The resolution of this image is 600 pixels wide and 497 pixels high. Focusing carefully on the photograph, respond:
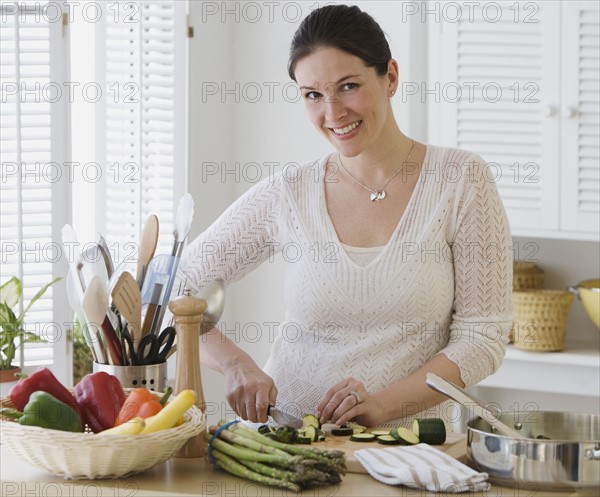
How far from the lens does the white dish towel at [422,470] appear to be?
60.7 inches

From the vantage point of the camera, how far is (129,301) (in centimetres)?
182

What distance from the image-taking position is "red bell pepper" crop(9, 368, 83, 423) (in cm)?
167

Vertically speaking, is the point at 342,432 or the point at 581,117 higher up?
the point at 581,117

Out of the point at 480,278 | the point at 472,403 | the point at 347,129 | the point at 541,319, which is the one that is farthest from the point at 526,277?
the point at 472,403

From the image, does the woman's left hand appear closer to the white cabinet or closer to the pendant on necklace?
the pendant on necklace

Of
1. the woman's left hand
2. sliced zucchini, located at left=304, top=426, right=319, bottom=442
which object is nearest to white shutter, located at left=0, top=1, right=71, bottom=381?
the woman's left hand

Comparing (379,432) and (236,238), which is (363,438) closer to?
(379,432)

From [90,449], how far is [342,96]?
3.13ft

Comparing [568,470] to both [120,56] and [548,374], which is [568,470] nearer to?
[548,374]

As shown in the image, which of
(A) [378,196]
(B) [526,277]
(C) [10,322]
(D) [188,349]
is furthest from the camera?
(B) [526,277]

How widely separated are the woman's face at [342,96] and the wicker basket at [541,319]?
1.41 meters

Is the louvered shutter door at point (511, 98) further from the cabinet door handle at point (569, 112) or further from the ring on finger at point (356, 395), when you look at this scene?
the ring on finger at point (356, 395)

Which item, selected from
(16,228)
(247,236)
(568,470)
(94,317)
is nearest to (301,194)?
(247,236)

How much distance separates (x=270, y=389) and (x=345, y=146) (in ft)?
1.78
